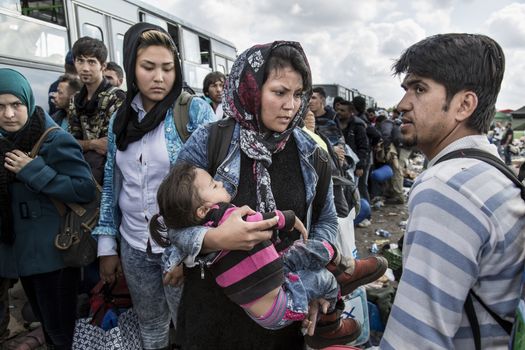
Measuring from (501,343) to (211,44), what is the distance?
10019 mm

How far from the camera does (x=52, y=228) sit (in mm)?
2420

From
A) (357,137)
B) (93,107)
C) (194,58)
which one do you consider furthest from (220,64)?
(93,107)

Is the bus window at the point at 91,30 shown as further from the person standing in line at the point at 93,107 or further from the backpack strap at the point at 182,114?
the backpack strap at the point at 182,114

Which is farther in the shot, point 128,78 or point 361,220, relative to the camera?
point 361,220

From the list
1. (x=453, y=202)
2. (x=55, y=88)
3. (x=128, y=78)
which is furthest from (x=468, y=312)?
(x=55, y=88)

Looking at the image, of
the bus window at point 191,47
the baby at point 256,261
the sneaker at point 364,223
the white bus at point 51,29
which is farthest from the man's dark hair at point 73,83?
the sneaker at point 364,223

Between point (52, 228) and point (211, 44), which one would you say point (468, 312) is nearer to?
point (52, 228)

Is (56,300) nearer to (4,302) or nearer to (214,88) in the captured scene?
(4,302)

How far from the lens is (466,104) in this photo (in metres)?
1.16

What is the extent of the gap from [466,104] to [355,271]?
112cm

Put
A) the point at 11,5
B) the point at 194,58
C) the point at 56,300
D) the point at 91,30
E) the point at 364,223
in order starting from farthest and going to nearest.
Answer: the point at 194,58
the point at 364,223
the point at 91,30
the point at 11,5
the point at 56,300

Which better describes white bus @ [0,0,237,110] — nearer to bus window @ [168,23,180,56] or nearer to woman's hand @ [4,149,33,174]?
bus window @ [168,23,180,56]

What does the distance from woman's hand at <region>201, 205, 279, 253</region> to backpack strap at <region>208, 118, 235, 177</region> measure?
0.32 metres

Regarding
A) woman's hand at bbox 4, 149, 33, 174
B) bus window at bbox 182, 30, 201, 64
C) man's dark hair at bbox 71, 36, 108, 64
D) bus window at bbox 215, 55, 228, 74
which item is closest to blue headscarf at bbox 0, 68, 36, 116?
woman's hand at bbox 4, 149, 33, 174
